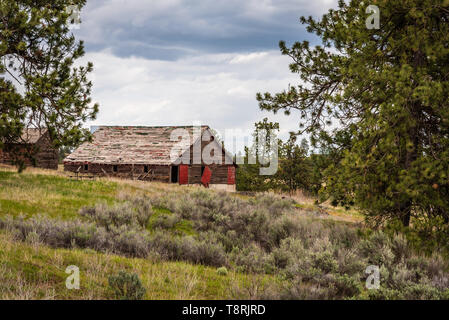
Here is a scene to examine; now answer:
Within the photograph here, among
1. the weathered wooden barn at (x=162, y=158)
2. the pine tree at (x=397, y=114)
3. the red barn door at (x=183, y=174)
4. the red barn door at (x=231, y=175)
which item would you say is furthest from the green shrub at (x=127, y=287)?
the red barn door at (x=231, y=175)

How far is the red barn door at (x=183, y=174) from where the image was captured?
3197 centimetres

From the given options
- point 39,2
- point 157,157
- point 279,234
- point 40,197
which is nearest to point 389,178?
point 279,234

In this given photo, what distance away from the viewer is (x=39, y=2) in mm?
13844

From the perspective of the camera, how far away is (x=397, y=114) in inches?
309

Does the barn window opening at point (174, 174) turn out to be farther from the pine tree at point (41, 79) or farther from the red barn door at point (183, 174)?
the pine tree at point (41, 79)

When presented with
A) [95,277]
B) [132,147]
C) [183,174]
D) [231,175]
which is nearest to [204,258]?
[95,277]

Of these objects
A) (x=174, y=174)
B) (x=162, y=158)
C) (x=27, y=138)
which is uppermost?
(x=27, y=138)

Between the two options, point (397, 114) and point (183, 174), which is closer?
point (397, 114)

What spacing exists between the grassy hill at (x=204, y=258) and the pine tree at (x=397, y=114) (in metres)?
1.18

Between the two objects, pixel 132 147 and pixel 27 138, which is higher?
pixel 132 147

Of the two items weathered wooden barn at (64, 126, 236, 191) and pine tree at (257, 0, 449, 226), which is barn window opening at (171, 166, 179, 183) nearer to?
weathered wooden barn at (64, 126, 236, 191)

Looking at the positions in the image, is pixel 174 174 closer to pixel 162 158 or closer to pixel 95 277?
pixel 162 158

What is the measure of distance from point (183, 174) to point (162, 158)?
2.36 m

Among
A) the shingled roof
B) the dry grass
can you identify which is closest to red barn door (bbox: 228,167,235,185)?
the shingled roof
